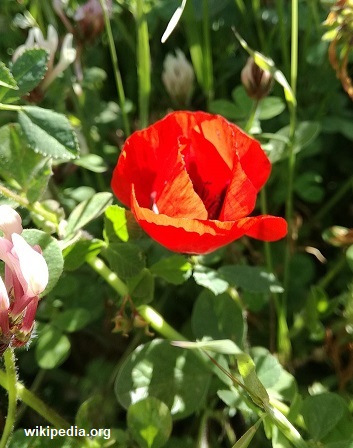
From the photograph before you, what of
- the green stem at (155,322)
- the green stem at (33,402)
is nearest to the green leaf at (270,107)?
the green stem at (155,322)

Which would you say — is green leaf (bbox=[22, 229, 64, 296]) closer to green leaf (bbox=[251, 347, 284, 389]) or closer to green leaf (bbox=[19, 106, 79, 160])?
green leaf (bbox=[19, 106, 79, 160])

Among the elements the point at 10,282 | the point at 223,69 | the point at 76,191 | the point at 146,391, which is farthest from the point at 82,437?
the point at 223,69

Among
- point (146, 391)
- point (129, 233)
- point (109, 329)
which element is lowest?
point (109, 329)

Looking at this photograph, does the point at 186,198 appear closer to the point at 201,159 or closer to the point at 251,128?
the point at 201,159

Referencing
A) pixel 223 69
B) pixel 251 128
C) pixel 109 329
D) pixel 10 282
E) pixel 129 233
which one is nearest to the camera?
pixel 10 282

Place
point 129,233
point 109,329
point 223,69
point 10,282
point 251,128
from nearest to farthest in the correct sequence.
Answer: point 10,282, point 129,233, point 251,128, point 109,329, point 223,69

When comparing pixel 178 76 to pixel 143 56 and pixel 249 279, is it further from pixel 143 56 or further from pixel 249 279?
pixel 249 279

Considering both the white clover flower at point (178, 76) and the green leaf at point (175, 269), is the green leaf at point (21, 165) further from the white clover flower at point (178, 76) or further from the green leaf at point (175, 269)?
the white clover flower at point (178, 76)
